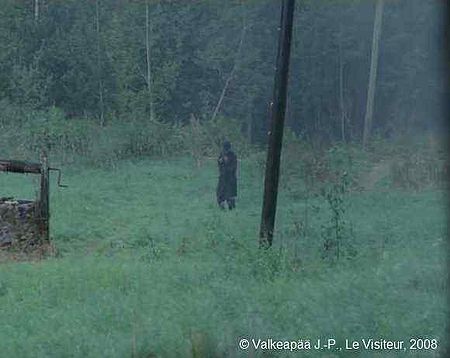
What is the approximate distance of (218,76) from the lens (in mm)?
24234

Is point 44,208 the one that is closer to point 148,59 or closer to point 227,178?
point 227,178

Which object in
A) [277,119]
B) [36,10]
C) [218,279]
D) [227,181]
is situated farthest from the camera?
[36,10]

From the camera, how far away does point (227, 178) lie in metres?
17.6

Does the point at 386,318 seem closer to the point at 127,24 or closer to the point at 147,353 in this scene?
the point at 147,353

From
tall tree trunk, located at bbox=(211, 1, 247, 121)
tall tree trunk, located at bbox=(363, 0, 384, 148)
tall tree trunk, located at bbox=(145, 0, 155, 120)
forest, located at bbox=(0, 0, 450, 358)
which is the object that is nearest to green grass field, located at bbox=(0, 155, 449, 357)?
forest, located at bbox=(0, 0, 450, 358)

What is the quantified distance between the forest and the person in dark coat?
530 millimetres

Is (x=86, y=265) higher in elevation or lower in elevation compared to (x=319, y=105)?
lower

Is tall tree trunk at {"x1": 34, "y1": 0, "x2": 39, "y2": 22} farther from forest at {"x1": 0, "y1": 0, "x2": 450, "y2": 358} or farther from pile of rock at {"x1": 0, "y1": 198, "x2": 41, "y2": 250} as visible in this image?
pile of rock at {"x1": 0, "y1": 198, "x2": 41, "y2": 250}

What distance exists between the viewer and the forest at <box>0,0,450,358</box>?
23.5ft

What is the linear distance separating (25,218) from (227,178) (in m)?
5.20

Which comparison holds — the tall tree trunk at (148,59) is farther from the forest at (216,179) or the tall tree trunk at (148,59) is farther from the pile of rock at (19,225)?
the pile of rock at (19,225)

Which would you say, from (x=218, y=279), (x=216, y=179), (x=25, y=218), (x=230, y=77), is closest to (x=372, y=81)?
(x=230, y=77)

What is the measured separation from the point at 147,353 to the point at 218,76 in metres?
18.3

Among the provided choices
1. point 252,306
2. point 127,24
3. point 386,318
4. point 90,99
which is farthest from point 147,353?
point 127,24
